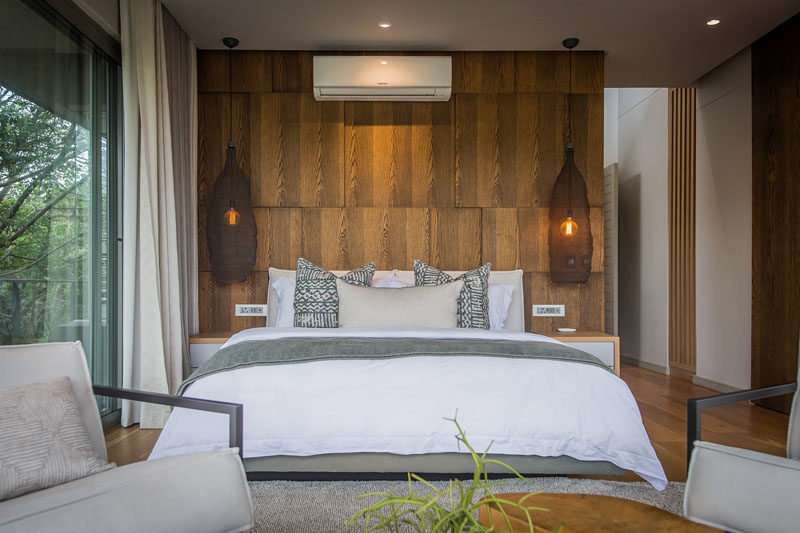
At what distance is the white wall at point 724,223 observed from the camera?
4.68 meters

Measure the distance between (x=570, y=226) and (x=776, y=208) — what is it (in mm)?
1478

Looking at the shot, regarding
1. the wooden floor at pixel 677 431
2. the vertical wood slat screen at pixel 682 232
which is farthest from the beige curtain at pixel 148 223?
the vertical wood slat screen at pixel 682 232

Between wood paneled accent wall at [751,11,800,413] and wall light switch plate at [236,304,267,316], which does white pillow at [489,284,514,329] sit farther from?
wood paneled accent wall at [751,11,800,413]

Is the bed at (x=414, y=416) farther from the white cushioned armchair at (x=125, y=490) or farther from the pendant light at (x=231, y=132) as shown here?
the pendant light at (x=231, y=132)

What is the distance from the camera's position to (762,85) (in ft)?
14.5

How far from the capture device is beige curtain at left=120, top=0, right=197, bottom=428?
359 cm

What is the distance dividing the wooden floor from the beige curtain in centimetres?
37

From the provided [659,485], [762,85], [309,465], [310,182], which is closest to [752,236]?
[762,85]

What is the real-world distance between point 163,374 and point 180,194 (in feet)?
4.41

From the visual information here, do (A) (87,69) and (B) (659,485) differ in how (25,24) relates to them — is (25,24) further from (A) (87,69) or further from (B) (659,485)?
(B) (659,485)

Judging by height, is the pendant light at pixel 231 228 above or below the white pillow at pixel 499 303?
above

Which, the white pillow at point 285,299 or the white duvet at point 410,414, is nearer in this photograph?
the white duvet at point 410,414

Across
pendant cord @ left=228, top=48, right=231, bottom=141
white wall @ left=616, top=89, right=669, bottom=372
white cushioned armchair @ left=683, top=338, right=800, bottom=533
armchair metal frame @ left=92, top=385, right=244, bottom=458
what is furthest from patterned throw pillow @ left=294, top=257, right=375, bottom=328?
white wall @ left=616, top=89, right=669, bottom=372

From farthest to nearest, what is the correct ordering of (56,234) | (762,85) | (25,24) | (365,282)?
1. (762,85)
2. (365,282)
3. (56,234)
4. (25,24)
